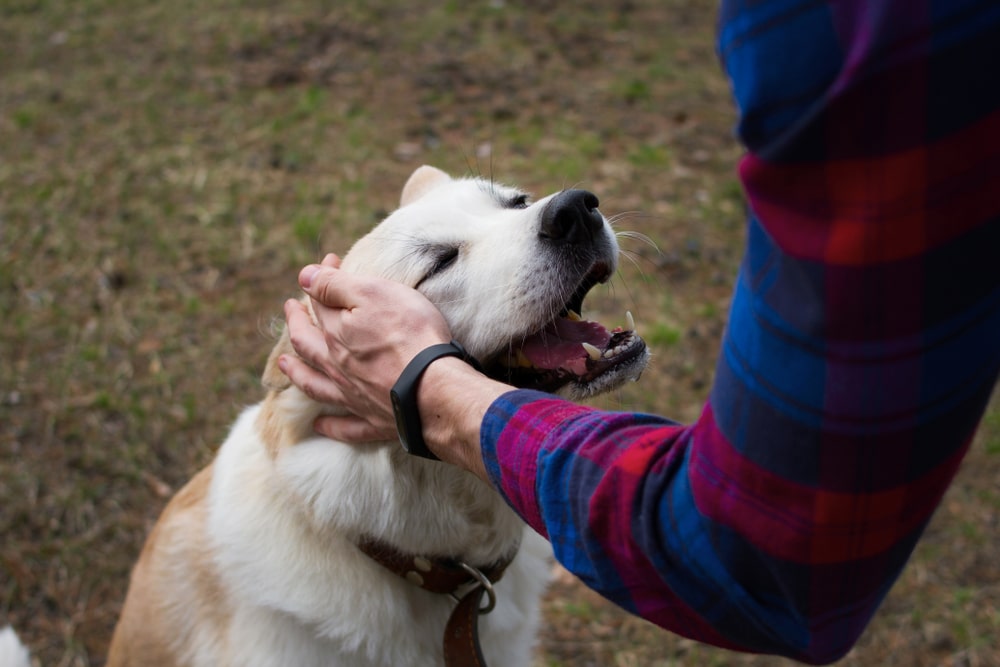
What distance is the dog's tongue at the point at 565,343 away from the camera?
187 centimetres

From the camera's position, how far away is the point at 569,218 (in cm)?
184

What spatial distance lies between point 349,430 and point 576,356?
550 mm

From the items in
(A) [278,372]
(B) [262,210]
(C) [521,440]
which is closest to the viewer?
(C) [521,440]

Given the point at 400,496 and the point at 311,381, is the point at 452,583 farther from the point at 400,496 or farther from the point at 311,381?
the point at 311,381

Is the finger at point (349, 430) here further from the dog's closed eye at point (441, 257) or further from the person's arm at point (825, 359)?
the person's arm at point (825, 359)

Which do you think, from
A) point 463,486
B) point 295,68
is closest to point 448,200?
point 463,486

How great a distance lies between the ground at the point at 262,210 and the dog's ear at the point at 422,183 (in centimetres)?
65

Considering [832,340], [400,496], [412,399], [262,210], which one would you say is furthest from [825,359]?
[262,210]

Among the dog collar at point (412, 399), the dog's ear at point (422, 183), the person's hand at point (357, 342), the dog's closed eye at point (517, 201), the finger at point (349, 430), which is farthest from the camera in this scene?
the dog's ear at point (422, 183)

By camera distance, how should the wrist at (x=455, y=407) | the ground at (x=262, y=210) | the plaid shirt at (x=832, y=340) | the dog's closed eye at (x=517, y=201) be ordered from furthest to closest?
the ground at (x=262, y=210) < the dog's closed eye at (x=517, y=201) < the wrist at (x=455, y=407) < the plaid shirt at (x=832, y=340)

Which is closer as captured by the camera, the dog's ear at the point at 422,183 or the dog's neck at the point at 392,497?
the dog's neck at the point at 392,497

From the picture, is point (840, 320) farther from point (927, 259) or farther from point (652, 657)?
point (652, 657)

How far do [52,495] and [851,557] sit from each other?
330cm

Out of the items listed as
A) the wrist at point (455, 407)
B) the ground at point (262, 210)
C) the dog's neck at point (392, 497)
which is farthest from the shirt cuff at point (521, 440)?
the ground at point (262, 210)
